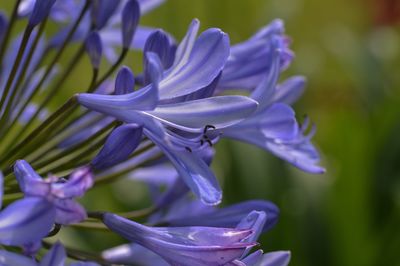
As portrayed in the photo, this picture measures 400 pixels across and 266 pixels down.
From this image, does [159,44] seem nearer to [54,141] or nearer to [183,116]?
[183,116]

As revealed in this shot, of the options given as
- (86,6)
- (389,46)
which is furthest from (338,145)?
(86,6)

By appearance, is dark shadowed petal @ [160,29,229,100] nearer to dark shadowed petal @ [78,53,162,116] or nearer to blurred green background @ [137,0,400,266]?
dark shadowed petal @ [78,53,162,116]

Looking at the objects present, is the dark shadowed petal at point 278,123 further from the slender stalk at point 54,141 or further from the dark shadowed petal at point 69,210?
the dark shadowed petal at point 69,210

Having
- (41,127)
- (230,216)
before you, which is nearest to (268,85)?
(230,216)

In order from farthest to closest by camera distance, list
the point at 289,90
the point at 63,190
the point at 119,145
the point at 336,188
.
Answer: the point at 336,188 → the point at 289,90 → the point at 119,145 → the point at 63,190

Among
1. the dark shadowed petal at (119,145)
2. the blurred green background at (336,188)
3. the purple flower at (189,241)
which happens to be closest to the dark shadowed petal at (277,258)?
the purple flower at (189,241)

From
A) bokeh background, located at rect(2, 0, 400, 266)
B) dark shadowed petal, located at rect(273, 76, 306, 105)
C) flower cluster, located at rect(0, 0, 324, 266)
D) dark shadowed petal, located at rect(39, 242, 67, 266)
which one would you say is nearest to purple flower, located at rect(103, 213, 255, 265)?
flower cluster, located at rect(0, 0, 324, 266)
